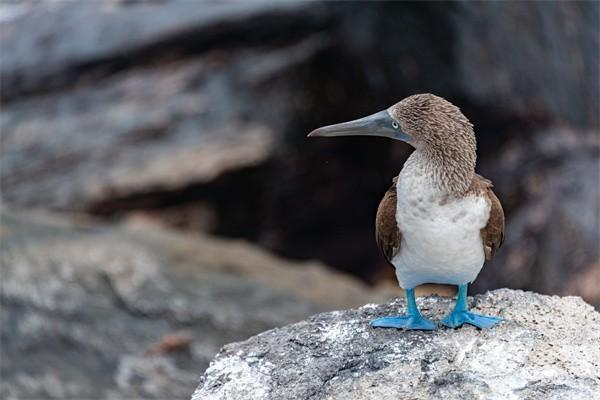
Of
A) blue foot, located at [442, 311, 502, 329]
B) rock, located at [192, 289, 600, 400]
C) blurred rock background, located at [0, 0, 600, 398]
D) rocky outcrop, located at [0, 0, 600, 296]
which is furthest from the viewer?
rocky outcrop, located at [0, 0, 600, 296]

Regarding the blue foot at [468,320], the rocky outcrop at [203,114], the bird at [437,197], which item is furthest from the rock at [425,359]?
the rocky outcrop at [203,114]

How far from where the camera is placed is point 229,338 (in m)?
7.37

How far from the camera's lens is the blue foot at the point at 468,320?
3965 mm

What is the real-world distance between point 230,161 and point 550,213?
11.9ft

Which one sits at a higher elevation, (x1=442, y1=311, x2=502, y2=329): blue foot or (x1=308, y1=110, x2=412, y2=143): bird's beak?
(x1=308, y1=110, x2=412, y2=143): bird's beak

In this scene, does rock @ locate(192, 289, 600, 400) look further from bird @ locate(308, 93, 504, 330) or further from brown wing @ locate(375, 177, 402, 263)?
brown wing @ locate(375, 177, 402, 263)

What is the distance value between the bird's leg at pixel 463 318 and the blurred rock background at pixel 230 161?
361 centimetres

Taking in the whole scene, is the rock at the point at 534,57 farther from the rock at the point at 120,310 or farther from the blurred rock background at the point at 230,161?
the rock at the point at 120,310

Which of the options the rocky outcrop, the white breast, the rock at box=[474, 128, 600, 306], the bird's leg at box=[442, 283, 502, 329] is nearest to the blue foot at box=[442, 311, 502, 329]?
the bird's leg at box=[442, 283, 502, 329]

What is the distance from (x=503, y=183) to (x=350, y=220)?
251cm

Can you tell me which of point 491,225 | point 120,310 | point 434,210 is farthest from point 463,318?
point 120,310

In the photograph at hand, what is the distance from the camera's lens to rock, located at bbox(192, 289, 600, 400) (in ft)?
12.0

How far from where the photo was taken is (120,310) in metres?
7.71

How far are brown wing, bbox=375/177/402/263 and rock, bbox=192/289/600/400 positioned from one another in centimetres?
39
